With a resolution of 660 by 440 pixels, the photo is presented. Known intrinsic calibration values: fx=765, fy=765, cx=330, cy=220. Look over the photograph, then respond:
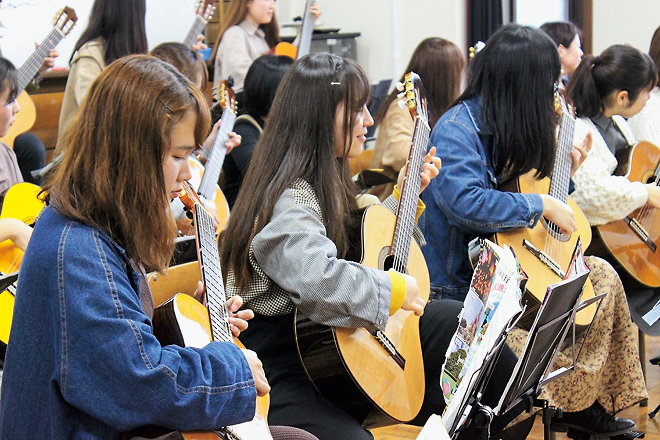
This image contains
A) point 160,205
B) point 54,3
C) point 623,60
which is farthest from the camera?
point 54,3

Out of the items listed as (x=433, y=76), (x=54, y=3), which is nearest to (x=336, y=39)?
(x=54, y=3)

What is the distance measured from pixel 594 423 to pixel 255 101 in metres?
1.86

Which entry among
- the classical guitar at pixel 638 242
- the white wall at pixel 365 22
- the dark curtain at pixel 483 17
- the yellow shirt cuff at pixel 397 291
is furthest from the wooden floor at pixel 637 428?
the dark curtain at pixel 483 17

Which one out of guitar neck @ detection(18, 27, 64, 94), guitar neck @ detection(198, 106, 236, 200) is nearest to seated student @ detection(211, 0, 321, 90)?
A: guitar neck @ detection(18, 27, 64, 94)

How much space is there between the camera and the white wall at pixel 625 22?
5.72 meters

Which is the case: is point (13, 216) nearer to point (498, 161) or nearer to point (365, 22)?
point (498, 161)

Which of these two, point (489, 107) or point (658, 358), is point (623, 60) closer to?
point (489, 107)

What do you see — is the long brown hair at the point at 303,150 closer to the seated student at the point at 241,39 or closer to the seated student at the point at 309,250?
the seated student at the point at 309,250

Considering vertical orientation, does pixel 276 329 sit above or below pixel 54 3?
below

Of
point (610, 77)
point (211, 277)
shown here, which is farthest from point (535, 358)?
point (610, 77)

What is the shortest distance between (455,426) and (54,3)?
4.16 meters

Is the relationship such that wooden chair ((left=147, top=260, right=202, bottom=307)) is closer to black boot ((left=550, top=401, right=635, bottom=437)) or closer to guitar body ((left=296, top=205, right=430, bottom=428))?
guitar body ((left=296, top=205, right=430, bottom=428))

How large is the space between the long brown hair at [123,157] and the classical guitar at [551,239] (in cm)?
137

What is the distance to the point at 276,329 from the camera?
1.85m
